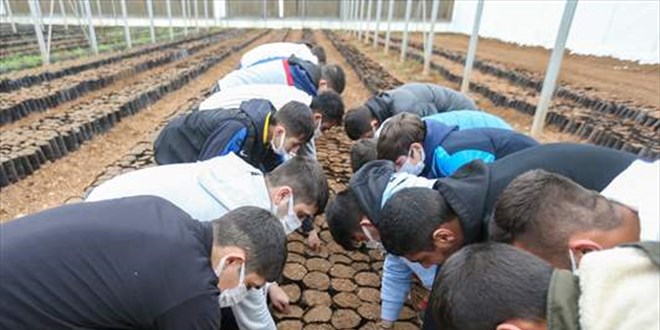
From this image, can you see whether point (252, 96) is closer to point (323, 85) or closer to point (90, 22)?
point (323, 85)

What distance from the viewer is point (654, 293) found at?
0.81m

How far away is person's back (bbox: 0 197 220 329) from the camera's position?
1.14m

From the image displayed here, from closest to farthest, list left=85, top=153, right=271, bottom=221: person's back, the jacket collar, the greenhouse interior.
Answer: the jacket collar < the greenhouse interior < left=85, top=153, right=271, bottom=221: person's back

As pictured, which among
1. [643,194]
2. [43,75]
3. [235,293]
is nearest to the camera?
[643,194]

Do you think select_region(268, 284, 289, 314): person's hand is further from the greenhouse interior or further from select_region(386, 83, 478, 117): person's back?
select_region(386, 83, 478, 117): person's back

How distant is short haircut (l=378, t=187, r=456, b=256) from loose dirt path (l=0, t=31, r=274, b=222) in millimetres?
2915

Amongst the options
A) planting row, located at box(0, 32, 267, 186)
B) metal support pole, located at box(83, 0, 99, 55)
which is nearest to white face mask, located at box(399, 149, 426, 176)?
planting row, located at box(0, 32, 267, 186)

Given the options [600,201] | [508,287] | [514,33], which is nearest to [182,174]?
[508,287]

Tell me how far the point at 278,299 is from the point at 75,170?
3035 millimetres

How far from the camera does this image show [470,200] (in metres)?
1.63

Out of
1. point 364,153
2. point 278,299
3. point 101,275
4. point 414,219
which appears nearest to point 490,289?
point 414,219

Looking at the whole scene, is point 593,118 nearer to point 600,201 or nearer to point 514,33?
point 600,201

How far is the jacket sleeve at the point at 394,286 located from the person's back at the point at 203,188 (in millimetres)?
617

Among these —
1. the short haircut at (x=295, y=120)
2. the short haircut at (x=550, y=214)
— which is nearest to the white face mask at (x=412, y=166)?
the short haircut at (x=295, y=120)
